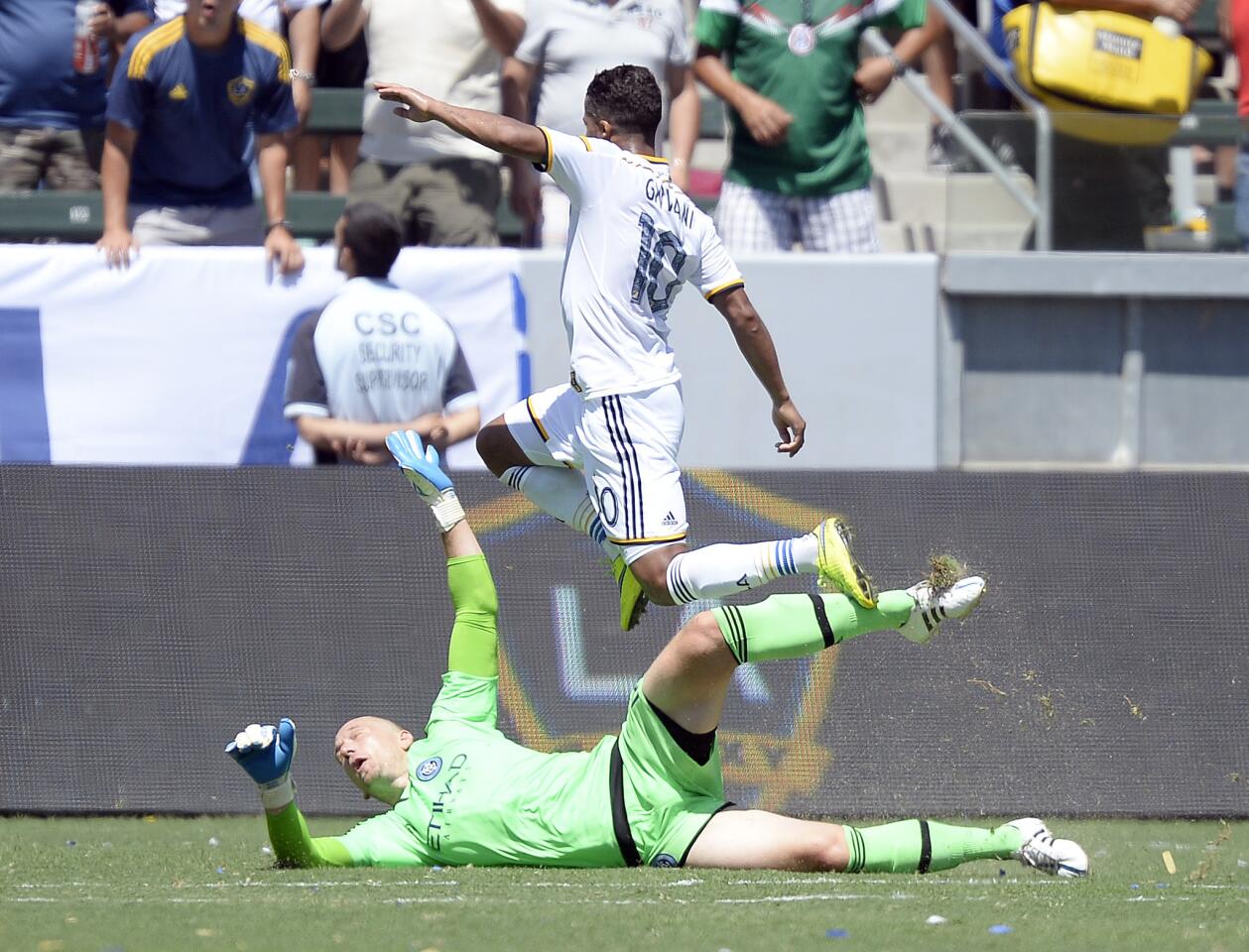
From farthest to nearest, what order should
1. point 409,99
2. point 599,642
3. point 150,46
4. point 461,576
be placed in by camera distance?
point 150,46 < point 599,642 < point 461,576 < point 409,99

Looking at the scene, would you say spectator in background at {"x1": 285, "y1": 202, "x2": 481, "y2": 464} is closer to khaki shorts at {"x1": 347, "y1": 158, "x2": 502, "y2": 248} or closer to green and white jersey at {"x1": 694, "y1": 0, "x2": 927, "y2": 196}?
khaki shorts at {"x1": 347, "y1": 158, "x2": 502, "y2": 248}

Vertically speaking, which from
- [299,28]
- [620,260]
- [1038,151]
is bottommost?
[620,260]

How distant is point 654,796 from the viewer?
5.10 meters

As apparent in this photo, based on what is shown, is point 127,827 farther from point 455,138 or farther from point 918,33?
point 918,33

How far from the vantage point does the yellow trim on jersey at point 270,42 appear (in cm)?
843

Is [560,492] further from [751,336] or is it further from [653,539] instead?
[751,336]

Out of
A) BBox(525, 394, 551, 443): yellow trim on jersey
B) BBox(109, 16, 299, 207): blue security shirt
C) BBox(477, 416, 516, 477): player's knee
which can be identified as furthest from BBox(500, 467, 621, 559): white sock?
BBox(109, 16, 299, 207): blue security shirt

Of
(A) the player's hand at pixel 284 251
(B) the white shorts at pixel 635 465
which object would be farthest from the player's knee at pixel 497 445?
(A) the player's hand at pixel 284 251

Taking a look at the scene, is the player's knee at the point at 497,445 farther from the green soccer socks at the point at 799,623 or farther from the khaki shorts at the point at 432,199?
the khaki shorts at the point at 432,199

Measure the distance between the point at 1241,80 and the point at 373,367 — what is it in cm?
459

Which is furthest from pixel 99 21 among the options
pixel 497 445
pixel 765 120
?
pixel 497 445

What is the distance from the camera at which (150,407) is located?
26.5 feet

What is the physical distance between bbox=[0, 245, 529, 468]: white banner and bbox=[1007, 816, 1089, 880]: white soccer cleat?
352 centimetres

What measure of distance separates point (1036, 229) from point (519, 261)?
2414 millimetres
